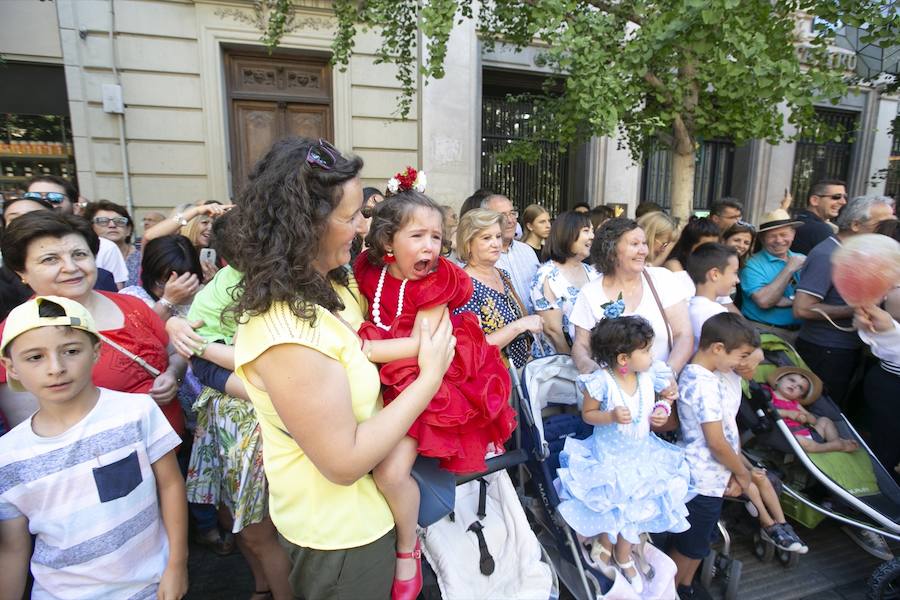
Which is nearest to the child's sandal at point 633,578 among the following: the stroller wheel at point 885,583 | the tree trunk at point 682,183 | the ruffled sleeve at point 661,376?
the ruffled sleeve at point 661,376

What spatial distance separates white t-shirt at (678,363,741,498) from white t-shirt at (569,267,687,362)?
219mm

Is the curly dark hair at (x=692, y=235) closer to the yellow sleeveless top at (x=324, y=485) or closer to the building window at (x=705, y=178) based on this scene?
the yellow sleeveless top at (x=324, y=485)

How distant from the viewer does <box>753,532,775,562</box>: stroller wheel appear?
304 centimetres

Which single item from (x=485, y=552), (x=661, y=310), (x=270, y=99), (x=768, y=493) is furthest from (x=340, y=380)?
(x=270, y=99)

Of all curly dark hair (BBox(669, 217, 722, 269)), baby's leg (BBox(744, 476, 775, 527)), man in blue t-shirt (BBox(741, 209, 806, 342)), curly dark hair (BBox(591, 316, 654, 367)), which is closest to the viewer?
curly dark hair (BBox(591, 316, 654, 367))

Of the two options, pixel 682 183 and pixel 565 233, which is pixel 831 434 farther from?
pixel 682 183

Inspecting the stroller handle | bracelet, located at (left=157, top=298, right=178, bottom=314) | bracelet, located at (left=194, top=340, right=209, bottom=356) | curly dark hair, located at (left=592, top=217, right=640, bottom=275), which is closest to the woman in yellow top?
the stroller handle

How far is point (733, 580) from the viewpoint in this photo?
2.69 meters

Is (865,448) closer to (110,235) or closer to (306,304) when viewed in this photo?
(306,304)

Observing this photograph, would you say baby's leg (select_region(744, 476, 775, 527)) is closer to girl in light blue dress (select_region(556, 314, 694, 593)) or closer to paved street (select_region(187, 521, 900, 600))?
paved street (select_region(187, 521, 900, 600))

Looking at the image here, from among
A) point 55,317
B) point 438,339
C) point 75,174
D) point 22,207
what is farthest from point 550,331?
point 75,174

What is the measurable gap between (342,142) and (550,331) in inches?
243

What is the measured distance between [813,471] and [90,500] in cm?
373

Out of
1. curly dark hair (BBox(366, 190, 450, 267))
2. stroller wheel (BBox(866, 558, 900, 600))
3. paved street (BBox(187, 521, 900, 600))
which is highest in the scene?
curly dark hair (BBox(366, 190, 450, 267))
